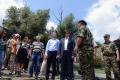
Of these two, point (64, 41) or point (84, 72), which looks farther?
point (64, 41)

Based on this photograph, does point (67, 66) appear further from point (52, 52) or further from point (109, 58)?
point (109, 58)

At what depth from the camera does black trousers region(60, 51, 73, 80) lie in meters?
13.5

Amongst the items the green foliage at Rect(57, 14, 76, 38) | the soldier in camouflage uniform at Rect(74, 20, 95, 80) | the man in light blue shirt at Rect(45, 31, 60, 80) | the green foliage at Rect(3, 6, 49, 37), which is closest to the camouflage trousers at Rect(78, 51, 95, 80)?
the soldier in camouflage uniform at Rect(74, 20, 95, 80)

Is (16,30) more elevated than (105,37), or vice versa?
(16,30)

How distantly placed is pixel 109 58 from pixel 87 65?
243 cm

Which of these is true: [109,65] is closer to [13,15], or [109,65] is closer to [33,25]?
[33,25]

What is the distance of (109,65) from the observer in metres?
13.0

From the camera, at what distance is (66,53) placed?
13.6 meters

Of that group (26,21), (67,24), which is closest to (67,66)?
(67,24)

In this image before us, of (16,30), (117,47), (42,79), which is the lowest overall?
(42,79)

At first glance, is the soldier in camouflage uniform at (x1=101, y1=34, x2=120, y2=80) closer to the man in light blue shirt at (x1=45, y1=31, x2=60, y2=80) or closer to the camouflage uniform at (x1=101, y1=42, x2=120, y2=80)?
the camouflage uniform at (x1=101, y1=42, x2=120, y2=80)

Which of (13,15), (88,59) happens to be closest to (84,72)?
(88,59)

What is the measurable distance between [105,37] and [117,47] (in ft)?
3.15

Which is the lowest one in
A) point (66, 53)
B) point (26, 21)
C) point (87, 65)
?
point (87, 65)
